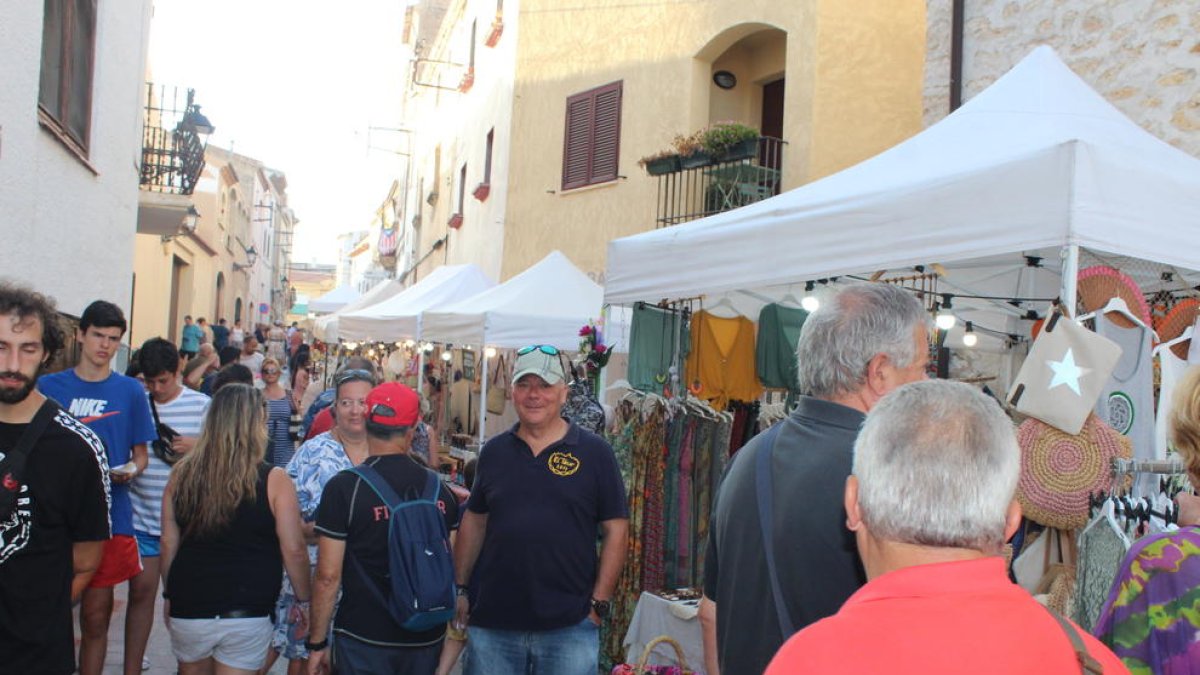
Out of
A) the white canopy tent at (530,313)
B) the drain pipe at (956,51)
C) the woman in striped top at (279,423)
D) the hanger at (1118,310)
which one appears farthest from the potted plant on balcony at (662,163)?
the hanger at (1118,310)

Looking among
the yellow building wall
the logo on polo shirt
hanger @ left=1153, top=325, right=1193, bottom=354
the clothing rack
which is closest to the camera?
the clothing rack

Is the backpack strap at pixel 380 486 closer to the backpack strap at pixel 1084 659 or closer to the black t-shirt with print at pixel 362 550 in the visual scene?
the black t-shirt with print at pixel 362 550

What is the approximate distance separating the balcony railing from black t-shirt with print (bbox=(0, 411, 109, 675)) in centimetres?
786

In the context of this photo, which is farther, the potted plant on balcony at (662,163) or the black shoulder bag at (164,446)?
the potted plant on balcony at (662,163)

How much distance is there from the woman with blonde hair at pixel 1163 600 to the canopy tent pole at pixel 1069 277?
1.04m

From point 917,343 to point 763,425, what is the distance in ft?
11.4

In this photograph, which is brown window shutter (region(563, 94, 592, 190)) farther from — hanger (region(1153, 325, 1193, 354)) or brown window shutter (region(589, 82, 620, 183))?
hanger (region(1153, 325, 1193, 354))

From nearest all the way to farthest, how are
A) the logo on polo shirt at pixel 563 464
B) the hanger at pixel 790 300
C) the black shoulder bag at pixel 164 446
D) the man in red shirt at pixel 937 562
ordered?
the man in red shirt at pixel 937 562 < the logo on polo shirt at pixel 563 464 < the black shoulder bag at pixel 164 446 < the hanger at pixel 790 300

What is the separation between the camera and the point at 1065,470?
3.24m

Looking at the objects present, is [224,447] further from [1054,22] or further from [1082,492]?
[1054,22]

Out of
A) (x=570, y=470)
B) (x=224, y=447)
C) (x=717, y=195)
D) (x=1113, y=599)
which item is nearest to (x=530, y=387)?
(x=570, y=470)

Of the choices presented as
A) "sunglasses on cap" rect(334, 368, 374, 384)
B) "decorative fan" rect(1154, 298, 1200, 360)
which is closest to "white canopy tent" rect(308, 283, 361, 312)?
"sunglasses on cap" rect(334, 368, 374, 384)

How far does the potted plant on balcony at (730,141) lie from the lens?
9859mm

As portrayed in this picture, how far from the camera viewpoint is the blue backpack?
3463 millimetres
